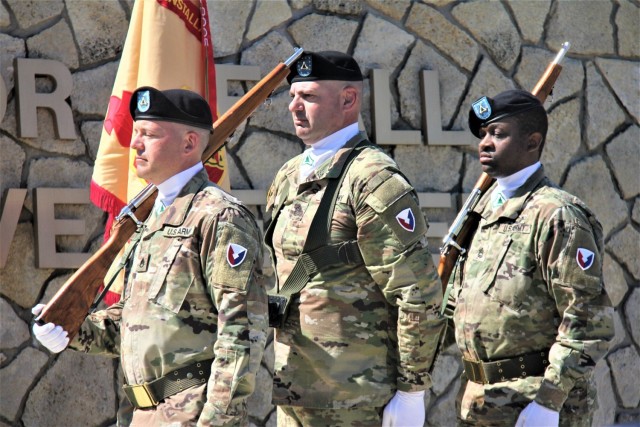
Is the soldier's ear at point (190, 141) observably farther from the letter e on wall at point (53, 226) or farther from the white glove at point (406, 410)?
the letter e on wall at point (53, 226)

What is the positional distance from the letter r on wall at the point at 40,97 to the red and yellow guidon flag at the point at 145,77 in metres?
0.41

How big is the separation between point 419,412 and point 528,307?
605 mm

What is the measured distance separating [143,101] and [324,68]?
743 millimetres

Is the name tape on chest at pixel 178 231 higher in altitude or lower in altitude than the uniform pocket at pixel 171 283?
higher

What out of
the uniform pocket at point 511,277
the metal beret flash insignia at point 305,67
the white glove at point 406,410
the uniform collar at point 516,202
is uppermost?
the metal beret flash insignia at point 305,67

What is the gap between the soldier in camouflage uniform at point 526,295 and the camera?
3.59 meters

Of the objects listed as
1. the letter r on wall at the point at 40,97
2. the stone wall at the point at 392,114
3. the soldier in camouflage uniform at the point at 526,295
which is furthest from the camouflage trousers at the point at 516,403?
the letter r on wall at the point at 40,97

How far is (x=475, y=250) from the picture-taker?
13.1ft

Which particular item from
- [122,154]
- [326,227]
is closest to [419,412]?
[326,227]

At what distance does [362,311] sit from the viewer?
138 inches

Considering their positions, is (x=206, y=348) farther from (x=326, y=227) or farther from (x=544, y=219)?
(x=544, y=219)

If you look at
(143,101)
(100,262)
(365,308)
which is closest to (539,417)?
(365,308)

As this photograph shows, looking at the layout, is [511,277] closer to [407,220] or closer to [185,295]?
[407,220]

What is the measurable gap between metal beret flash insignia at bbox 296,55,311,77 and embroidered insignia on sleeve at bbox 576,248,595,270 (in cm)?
115
